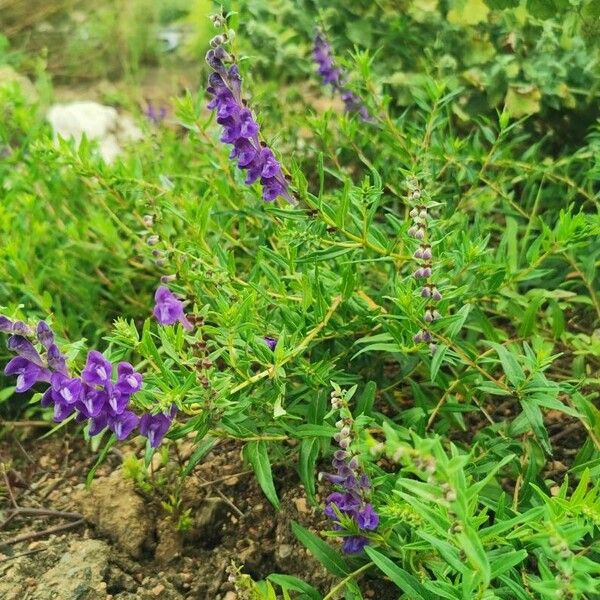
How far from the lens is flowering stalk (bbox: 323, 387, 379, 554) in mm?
1756

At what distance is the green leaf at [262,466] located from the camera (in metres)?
1.97

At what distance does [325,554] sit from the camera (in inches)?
79.5

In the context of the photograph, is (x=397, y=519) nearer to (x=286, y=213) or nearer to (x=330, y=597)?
(x=330, y=597)

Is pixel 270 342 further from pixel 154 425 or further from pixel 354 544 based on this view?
pixel 354 544

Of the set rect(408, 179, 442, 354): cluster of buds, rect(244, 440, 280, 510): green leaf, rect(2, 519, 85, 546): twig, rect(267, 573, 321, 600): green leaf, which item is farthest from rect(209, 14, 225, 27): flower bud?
rect(2, 519, 85, 546): twig

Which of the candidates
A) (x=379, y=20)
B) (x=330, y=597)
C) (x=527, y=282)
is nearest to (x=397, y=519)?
(x=330, y=597)

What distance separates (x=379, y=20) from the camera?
4.17 m

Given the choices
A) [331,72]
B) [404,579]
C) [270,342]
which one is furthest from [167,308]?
[331,72]

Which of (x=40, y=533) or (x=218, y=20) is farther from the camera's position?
(x=40, y=533)

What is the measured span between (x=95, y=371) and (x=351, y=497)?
697 mm

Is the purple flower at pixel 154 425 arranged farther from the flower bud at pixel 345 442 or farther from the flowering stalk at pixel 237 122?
the flowering stalk at pixel 237 122

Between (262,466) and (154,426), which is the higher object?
(154,426)

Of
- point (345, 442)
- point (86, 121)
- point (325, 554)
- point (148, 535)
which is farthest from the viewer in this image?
point (86, 121)

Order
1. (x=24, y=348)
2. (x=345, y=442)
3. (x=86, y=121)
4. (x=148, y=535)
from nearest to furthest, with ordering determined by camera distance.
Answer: (x=345, y=442)
(x=24, y=348)
(x=148, y=535)
(x=86, y=121)
